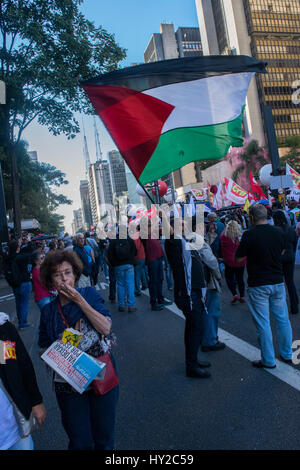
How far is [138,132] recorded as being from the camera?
4.51 m

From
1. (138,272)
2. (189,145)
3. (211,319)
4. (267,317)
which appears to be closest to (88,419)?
(267,317)

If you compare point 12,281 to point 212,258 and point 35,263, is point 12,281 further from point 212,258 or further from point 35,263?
point 212,258

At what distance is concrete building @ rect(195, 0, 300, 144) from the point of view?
91.7 meters

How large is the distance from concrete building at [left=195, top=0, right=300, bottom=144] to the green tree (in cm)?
7633

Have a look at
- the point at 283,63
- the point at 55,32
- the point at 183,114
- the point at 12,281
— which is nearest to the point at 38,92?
the point at 55,32

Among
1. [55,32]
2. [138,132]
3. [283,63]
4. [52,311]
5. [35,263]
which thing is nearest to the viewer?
[52,311]

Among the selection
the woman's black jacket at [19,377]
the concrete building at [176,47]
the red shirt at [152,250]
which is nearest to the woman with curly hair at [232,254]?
the red shirt at [152,250]

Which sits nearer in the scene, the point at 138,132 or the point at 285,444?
the point at 285,444

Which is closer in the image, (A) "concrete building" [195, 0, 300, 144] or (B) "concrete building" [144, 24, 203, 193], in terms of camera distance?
(A) "concrete building" [195, 0, 300, 144]

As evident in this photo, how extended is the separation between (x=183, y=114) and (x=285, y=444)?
3.63 m

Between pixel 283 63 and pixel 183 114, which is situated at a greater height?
pixel 283 63

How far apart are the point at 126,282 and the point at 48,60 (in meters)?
13.1

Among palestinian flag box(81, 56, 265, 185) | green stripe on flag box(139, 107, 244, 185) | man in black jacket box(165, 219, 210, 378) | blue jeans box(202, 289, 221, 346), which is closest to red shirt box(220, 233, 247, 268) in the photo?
blue jeans box(202, 289, 221, 346)

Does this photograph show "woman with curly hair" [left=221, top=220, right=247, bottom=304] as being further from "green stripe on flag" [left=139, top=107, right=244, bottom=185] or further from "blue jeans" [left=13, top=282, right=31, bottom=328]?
"blue jeans" [left=13, top=282, right=31, bottom=328]
